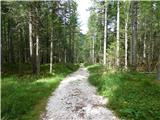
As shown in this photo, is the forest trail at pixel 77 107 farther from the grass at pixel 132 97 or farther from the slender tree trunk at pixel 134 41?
the slender tree trunk at pixel 134 41

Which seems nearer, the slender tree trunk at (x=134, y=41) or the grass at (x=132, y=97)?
the grass at (x=132, y=97)

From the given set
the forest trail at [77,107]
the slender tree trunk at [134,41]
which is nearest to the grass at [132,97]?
the forest trail at [77,107]

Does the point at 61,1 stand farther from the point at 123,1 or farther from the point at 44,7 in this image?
the point at 123,1

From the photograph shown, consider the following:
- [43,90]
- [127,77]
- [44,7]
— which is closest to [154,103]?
[127,77]

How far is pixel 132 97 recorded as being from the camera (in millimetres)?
13117

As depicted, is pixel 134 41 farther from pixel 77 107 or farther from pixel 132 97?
pixel 77 107

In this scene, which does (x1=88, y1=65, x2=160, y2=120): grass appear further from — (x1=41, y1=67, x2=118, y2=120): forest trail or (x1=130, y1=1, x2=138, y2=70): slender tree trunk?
(x1=130, y1=1, x2=138, y2=70): slender tree trunk

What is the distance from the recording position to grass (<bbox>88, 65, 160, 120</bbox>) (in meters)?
10.8

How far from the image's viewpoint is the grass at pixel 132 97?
10.8m

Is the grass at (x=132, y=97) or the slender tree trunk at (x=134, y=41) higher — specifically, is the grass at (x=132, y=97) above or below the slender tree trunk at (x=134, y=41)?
below

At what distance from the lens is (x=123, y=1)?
30750 mm

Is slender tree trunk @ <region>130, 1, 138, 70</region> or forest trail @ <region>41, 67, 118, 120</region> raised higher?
slender tree trunk @ <region>130, 1, 138, 70</region>

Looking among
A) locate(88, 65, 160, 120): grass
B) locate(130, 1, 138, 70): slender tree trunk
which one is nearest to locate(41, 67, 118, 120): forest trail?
locate(88, 65, 160, 120): grass

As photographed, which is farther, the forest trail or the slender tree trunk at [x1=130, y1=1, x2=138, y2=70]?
the slender tree trunk at [x1=130, y1=1, x2=138, y2=70]
